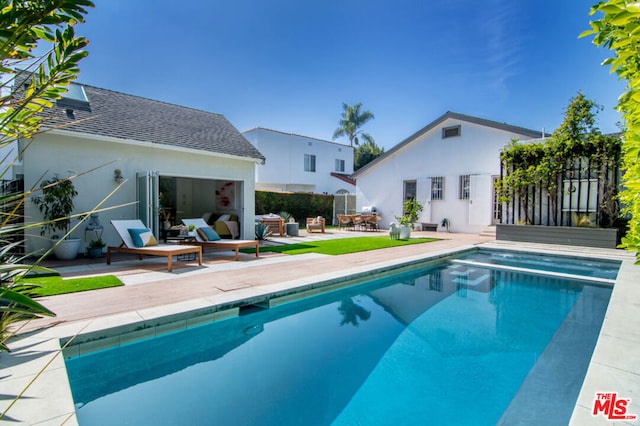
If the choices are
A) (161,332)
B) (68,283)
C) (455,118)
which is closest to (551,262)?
(455,118)

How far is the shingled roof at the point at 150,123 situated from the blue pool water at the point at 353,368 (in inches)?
295

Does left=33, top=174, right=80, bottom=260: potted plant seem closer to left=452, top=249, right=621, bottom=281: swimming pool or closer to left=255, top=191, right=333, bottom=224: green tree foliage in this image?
left=255, top=191, right=333, bottom=224: green tree foliage

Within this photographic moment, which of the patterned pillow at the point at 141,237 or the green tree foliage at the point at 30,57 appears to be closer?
the green tree foliage at the point at 30,57

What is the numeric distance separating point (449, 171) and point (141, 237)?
14.9m

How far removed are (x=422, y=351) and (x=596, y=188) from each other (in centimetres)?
1226

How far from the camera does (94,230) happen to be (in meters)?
8.88

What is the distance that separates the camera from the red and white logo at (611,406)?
2.17 metres

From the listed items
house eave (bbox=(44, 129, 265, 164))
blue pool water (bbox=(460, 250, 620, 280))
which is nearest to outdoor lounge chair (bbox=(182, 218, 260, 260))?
house eave (bbox=(44, 129, 265, 164))

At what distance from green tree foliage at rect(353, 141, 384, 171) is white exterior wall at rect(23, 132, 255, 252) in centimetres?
2844

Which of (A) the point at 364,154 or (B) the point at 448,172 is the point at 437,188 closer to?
(B) the point at 448,172

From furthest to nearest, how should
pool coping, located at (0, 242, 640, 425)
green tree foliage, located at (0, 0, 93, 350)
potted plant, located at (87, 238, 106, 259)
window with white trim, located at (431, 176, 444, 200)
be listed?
window with white trim, located at (431, 176, 444, 200)
potted plant, located at (87, 238, 106, 259)
pool coping, located at (0, 242, 640, 425)
green tree foliage, located at (0, 0, 93, 350)

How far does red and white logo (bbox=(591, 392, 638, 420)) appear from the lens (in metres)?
2.17

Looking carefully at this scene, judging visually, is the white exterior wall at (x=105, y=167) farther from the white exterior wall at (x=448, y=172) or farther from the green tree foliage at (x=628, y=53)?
the white exterior wall at (x=448, y=172)

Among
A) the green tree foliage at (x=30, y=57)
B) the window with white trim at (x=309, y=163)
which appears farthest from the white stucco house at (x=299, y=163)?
the green tree foliage at (x=30, y=57)
